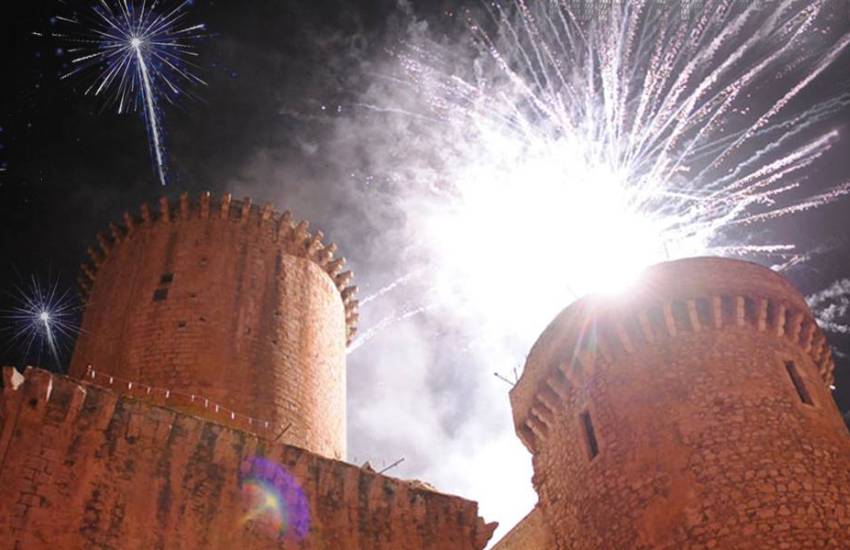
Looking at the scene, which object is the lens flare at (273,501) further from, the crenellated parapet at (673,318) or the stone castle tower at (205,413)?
the crenellated parapet at (673,318)

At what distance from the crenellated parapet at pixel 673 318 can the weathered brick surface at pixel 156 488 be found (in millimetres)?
6533

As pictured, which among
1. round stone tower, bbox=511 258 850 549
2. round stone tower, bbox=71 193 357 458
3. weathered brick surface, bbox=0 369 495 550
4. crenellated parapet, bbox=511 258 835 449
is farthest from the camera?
crenellated parapet, bbox=511 258 835 449

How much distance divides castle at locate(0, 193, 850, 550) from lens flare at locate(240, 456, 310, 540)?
3 centimetres

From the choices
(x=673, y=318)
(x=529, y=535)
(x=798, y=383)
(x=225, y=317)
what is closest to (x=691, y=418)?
(x=673, y=318)

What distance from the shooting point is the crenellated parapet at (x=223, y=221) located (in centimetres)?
1677

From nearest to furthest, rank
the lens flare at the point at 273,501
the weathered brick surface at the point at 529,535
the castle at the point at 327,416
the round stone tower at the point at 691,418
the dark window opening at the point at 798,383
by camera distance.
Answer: the castle at the point at 327,416, the lens flare at the point at 273,501, the round stone tower at the point at 691,418, the dark window opening at the point at 798,383, the weathered brick surface at the point at 529,535

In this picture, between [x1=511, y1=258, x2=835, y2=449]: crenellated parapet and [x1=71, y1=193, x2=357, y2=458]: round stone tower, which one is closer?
[x1=71, y1=193, x2=357, y2=458]: round stone tower

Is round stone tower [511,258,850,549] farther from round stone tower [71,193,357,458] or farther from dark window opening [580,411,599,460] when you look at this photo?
round stone tower [71,193,357,458]

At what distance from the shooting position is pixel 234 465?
31.8 feet

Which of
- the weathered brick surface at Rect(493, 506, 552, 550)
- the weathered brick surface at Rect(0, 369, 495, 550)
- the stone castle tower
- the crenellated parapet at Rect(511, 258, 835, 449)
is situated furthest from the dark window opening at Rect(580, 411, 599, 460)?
the weathered brick surface at Rect(0, 369, 495, 550)

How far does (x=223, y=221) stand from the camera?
16688 millimetres

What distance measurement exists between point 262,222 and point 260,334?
3316 mm

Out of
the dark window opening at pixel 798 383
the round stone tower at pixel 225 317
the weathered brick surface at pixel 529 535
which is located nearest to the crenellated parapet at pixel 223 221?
the round stone tower at pixel 225 317

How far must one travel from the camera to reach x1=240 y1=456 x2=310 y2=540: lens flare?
9461 mm
